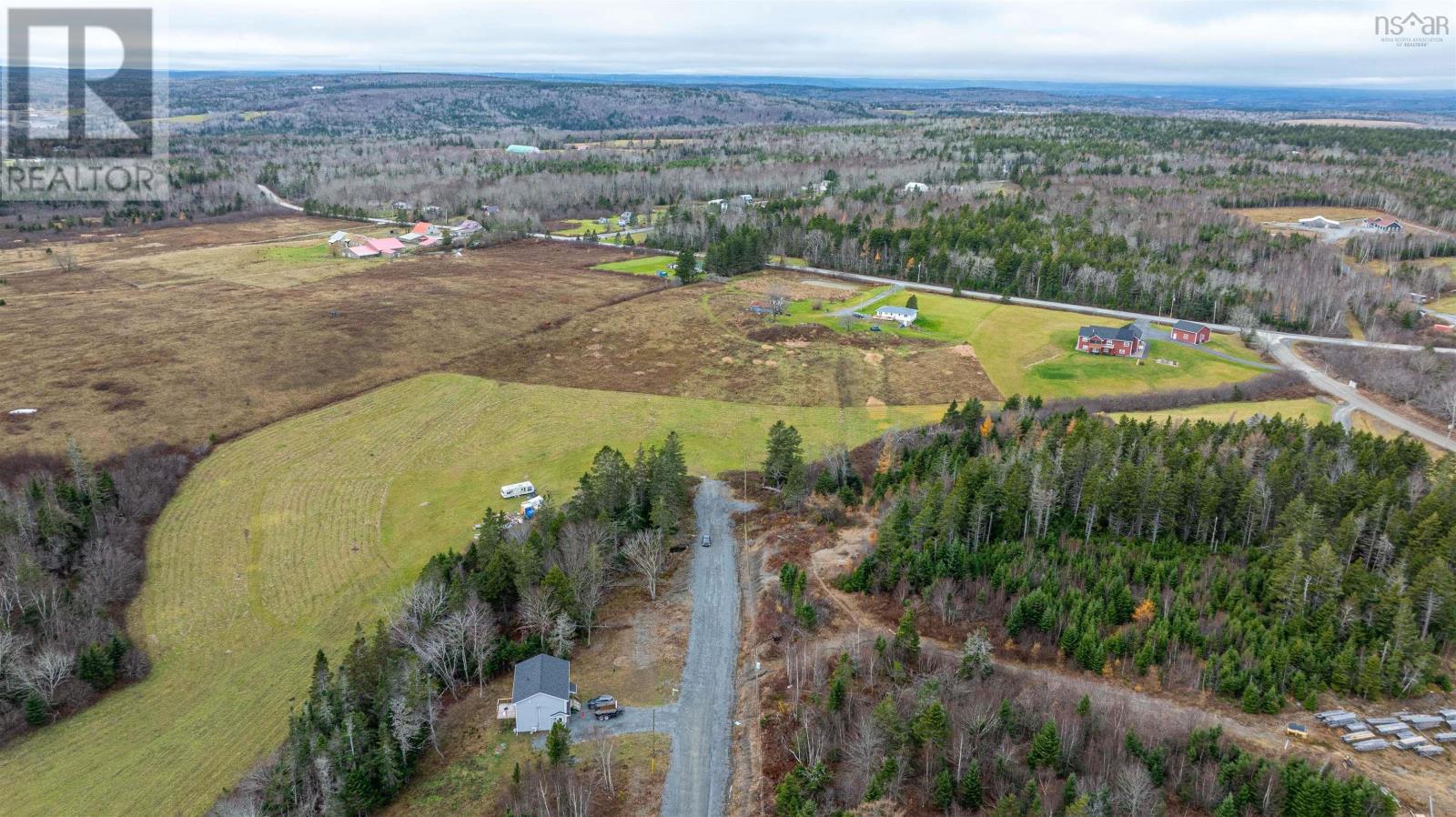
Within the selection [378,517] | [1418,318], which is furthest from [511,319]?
[1418,318]

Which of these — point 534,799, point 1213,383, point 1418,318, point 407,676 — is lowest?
point 534,799

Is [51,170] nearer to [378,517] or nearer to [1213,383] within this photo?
[378,517]

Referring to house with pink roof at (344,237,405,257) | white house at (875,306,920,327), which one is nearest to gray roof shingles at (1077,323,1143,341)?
white house at (875,306,920,327)

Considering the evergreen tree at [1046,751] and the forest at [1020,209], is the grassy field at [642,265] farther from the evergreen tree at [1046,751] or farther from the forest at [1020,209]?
the evergreen tree at [1046,751]

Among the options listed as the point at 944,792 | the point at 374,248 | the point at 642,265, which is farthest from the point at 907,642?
the point at 374,248

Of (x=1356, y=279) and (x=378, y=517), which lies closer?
(x=378, y=517)
